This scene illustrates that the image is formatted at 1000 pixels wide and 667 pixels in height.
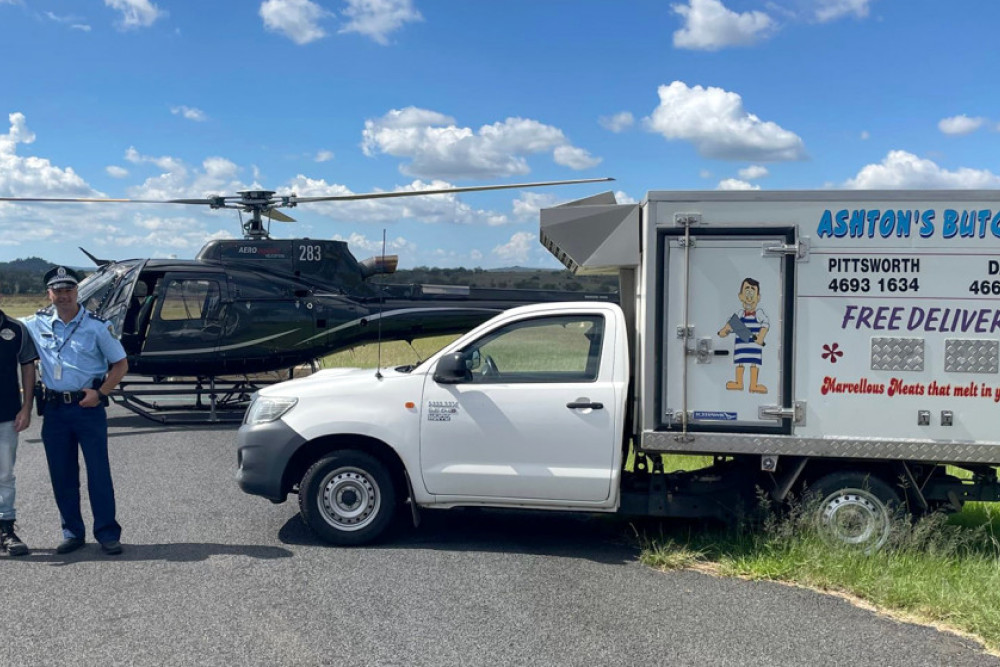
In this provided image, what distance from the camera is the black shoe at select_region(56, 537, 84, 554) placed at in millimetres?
6652

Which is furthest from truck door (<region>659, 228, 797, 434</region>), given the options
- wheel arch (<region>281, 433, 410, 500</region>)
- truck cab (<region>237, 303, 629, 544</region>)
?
wheel arch (<region>281, 433, 410, 500</region>)

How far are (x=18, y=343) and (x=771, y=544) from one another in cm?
564

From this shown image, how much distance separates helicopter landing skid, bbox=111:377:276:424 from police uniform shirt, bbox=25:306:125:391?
20.8ft

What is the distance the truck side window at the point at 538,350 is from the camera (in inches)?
269

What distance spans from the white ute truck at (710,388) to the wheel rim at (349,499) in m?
0.01

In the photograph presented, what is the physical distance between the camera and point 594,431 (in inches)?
257

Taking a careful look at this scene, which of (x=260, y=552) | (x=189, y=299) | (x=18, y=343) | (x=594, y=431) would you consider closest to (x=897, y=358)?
(x=594, y=431)

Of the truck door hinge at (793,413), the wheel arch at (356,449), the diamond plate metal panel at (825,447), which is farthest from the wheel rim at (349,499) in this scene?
the truck door hinge at (793,413)

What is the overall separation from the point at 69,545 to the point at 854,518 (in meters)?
5.74

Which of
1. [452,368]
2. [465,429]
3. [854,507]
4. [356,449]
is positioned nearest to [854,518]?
[854,507]

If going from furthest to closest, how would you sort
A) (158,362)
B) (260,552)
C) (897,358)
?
(158,362)
(260,552)
(897,358)

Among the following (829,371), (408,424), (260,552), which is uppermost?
(829,371)

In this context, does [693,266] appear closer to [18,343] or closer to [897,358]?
[897,358]

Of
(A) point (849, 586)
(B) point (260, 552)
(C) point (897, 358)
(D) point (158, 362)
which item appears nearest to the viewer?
(A) point (849, 586)
